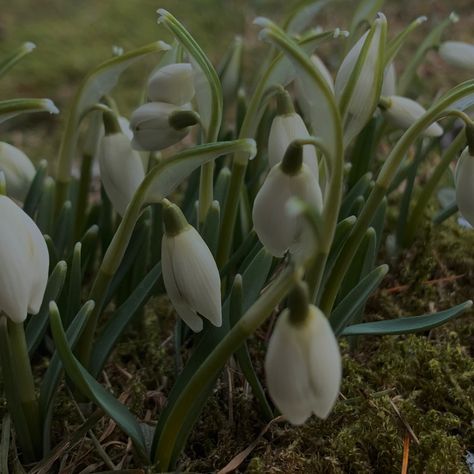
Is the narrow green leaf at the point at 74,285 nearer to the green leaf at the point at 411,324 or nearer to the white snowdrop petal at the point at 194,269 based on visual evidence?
the white snowdrop petal at the point at 194,269

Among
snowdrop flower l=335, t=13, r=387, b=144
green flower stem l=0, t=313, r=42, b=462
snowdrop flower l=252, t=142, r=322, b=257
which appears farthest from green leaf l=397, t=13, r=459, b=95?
green flower stem l=0, t=313, r=42, b=462

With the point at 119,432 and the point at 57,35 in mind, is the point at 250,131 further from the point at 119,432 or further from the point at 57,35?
the point at 57,35

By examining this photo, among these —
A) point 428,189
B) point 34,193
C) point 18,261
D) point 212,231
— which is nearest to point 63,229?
point 34,193

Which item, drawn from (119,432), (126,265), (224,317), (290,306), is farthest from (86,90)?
(290,306)

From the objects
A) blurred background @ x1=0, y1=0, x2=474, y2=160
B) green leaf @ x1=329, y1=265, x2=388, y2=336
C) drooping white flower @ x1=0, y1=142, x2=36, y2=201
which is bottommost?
blurred background @ x1=0, y1=0, x2=474, y2=160

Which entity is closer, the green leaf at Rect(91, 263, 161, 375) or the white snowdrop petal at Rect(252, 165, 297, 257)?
the white snowdrop petal at Rect(252, 165, 297, 257)

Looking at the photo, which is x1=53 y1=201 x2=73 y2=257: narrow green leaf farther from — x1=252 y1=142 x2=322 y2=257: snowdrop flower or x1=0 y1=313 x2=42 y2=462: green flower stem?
x1=252 y1=142 x2=322 y2=257: snowdrop flower
